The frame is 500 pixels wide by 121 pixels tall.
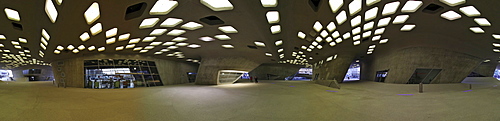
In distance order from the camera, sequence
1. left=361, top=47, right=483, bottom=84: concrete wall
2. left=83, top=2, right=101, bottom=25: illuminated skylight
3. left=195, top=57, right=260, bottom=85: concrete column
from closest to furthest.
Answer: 1. left=83, top=2, right=101, bottom=25: illuminated skylight
2. left=361, top=47, right=483, bottom=84: concrete wall
3. left=195, top=57, right=260, bottom=85: concrete column

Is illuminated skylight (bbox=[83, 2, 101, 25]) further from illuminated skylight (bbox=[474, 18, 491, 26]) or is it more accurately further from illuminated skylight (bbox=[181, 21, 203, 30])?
illuminated skylight (bbox=[474, 18, 491, 26])

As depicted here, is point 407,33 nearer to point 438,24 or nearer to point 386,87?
point 438,24

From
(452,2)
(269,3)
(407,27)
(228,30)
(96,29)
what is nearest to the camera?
(269,3)

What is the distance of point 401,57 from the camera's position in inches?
862

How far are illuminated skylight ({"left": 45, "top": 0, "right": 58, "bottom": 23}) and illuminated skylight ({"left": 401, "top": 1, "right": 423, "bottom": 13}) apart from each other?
14.3m

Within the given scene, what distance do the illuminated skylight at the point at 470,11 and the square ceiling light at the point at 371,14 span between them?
3.29 m

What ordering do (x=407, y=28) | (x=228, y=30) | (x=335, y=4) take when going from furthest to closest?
(x=407, y=28)
(x=228, y=30)
(x=335, y=4)

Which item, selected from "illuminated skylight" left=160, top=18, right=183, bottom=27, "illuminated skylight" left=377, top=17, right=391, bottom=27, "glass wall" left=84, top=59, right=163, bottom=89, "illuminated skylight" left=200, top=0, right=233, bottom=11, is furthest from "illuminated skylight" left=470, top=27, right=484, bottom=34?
"glass wall" left=84, top=59, right=163, bottom=89

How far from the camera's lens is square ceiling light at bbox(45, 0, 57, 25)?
6991 millimetres

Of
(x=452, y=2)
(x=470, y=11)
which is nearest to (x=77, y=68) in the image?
(x=452, y=2)

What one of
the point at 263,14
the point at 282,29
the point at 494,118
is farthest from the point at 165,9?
the point at 494,118

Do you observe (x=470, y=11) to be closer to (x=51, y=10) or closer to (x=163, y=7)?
(x=163, y=7)

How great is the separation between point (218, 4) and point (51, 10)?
254 inches

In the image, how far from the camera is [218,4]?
8273 mm
